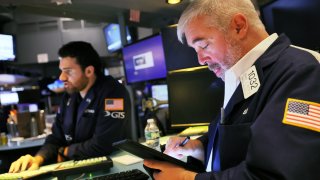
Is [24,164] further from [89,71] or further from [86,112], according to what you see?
[89,71]

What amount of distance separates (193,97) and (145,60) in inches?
35.9

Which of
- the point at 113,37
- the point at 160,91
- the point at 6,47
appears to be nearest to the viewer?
the point at 6,47

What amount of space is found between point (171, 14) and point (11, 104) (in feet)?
7.08

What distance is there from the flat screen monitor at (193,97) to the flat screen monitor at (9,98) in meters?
2.28

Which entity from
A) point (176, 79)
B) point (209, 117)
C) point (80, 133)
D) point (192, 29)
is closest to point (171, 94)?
point (176, 79)

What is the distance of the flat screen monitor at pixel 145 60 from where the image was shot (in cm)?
246

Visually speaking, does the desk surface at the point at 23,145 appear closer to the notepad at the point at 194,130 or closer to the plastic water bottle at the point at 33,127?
the plastic water bottle at the point at 33,127

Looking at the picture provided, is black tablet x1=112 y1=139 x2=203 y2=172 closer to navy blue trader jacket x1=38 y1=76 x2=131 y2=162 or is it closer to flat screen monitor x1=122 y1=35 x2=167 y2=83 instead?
navy blue trader jacket x1=38 y1=76 x2=131 y2=162

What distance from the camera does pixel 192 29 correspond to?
37.3 inches

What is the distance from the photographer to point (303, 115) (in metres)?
0.62

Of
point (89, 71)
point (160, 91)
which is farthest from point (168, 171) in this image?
point (160, 91)

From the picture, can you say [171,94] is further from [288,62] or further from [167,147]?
[288,62]

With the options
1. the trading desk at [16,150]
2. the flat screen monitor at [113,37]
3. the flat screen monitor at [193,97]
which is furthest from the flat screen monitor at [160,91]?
the flat screen monitor at [113,37]

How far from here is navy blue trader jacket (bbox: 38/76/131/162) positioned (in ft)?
5.15
